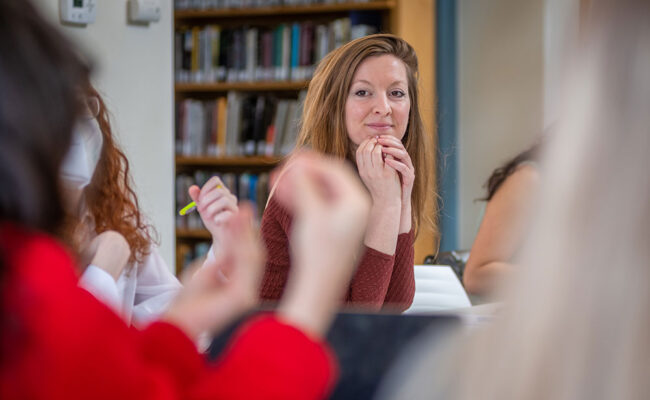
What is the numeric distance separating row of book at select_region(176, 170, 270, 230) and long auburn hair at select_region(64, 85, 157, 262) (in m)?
2.58

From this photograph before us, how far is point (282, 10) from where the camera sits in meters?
3.96

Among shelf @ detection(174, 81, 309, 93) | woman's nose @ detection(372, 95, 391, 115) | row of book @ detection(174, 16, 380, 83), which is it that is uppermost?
row of book @ detection(174, 16, 380, 83)

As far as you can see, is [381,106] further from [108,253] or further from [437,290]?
[108,253]

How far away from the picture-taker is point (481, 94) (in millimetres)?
4352

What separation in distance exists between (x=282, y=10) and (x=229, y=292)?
11.6ft

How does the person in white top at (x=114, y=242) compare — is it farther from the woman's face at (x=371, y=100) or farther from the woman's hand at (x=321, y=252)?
the woman's hand at (x=321, y=252)

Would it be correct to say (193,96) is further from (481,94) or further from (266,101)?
(481,94)

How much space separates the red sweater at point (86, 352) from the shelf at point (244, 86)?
354 centimetres

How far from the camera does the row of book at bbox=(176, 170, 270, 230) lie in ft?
13.4

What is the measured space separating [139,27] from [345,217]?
7.65 ft

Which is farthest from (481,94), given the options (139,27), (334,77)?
(334,77)

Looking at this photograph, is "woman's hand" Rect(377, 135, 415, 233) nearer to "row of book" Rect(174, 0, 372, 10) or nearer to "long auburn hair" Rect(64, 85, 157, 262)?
"long auburn hair" Rect(64, 85, 157, 262)

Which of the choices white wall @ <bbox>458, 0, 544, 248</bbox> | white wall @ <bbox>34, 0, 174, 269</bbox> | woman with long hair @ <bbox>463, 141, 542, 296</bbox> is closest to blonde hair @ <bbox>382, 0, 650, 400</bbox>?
woman with long hair @ <bbox>463, 141, 542, 296</bbox>

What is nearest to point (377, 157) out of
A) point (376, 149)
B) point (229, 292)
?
point (376, 149)
